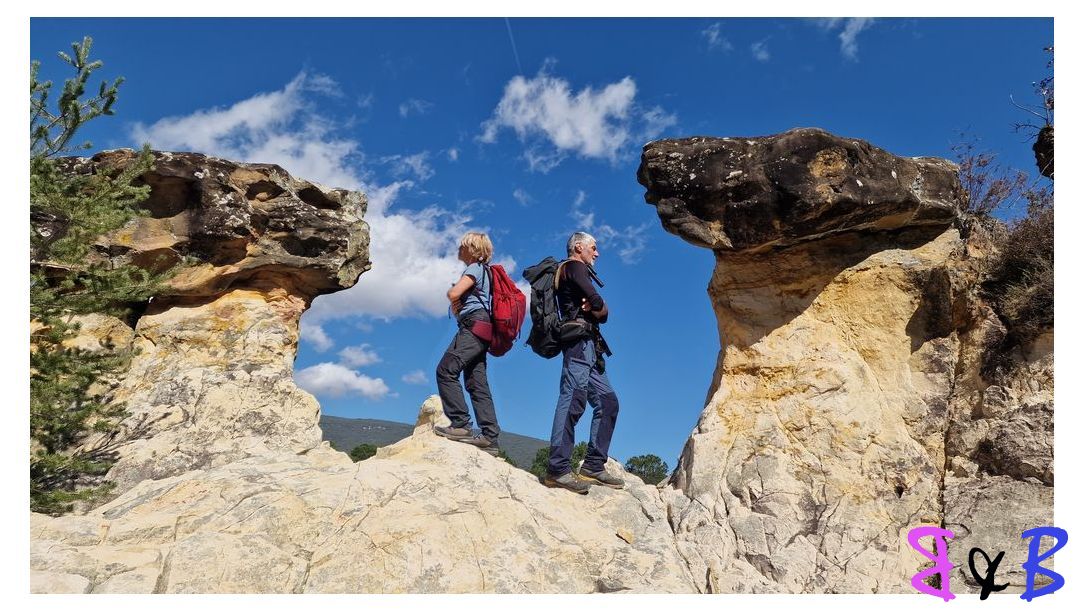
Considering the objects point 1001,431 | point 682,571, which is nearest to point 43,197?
point 682,571

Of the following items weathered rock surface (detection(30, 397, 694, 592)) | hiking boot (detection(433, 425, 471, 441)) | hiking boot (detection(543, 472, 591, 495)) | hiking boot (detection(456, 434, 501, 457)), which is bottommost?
weathered rock surface (detection(30, 397, 694, 592))

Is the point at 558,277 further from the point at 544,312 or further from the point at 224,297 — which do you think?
the point at 224,297

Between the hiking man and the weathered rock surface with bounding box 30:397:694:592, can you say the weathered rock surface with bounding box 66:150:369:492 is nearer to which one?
the weathered rock surface with bounding box 30:397:694:592

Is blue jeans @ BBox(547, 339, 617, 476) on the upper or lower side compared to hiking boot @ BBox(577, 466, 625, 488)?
upper

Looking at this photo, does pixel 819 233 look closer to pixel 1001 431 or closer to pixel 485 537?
pixel 1001 431

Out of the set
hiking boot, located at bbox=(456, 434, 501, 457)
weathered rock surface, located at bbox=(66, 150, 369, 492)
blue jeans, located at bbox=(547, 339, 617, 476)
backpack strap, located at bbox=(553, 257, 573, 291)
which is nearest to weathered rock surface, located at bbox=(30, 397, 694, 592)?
hiking boot, located at bbox=(456, 434, 501, 457)

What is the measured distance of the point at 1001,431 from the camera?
8.35 metres

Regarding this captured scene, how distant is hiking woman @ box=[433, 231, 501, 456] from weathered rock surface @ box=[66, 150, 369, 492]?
6.95 feet

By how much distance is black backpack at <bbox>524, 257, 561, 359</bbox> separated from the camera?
7.95 m

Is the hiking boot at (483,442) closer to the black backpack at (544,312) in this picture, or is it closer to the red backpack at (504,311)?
the red backpack at (504,311)

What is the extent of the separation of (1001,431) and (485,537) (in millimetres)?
6013

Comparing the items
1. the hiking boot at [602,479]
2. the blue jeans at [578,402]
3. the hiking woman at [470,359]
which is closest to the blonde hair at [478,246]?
the hiking woman at [470,359]

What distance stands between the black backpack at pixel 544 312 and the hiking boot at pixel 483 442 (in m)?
1.18

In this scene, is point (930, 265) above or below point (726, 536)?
above
